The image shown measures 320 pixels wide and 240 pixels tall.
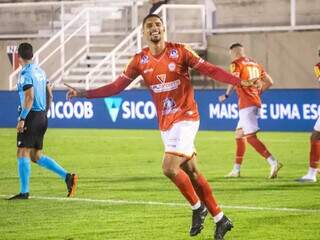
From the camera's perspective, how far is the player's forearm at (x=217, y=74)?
429 inches

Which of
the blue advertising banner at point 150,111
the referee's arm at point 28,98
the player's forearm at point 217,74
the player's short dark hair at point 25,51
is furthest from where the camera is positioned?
the blue advertising banner at point 150,111

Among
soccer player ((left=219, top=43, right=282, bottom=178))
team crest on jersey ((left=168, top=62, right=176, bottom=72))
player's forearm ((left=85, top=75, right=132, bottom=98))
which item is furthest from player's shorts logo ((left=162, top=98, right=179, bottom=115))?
soccer player ((left=219, top=43, right=282, bottom=178))

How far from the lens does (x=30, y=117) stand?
48.9ft

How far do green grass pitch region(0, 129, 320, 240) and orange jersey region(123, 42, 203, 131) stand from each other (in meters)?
1.28

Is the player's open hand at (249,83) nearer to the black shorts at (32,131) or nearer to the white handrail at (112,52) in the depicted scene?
the black shorts at (32,131)

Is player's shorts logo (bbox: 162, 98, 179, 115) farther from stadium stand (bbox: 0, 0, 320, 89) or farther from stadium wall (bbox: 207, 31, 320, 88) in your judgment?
stadium stand (bbox: 0, 0, 320, 89)

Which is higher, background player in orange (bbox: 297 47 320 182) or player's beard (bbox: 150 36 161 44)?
player's beard (bbox: 150 36 161 44)

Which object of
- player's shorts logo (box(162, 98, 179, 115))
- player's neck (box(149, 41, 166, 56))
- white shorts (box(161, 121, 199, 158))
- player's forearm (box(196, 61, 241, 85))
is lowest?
white shorts (box(161, 121, 199, 158))

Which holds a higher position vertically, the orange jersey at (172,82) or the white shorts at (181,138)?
the orange jersey at (172,82)

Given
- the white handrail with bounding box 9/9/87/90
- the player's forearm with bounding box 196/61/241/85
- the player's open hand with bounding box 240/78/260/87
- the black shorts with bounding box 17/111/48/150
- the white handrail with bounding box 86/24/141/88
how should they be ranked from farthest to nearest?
the white handrail with bounding box 9/9/87/90 < the white handrail with bounding box 86/24/141/88 < the black shorts with bounding box 17/111/48/150 < the player's forearm with bounding box 196/61/241/85 < the player's open hand with bounding box 240/78/260/87

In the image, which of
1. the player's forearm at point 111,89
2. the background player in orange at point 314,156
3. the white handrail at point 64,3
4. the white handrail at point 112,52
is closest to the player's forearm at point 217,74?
the player's forearm at point 111,89

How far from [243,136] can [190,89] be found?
22.9 feet

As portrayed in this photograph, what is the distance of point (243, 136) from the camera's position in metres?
18.3

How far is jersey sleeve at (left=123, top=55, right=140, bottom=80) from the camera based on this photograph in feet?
37.9
